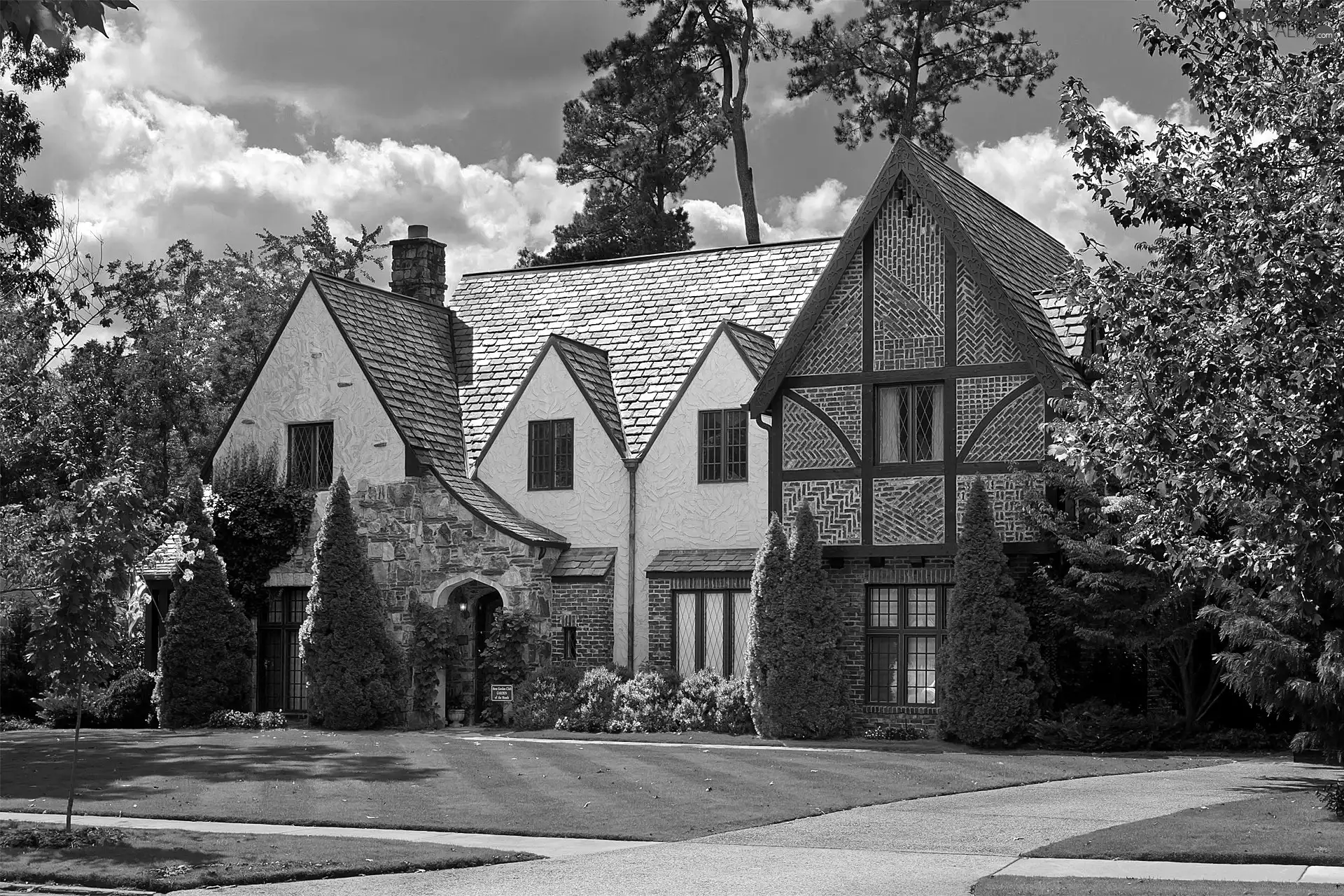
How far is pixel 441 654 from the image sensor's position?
28.6 metres

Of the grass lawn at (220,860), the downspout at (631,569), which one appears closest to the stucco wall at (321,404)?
the downspout at (631,569)

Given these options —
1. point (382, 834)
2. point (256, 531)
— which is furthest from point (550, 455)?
point (382, 834)

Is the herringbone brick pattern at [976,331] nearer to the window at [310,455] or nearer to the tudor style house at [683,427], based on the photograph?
the tudor style house at [683,427]

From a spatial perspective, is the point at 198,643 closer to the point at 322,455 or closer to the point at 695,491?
the point at 322,455

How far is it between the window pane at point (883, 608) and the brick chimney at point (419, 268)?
1398 cm

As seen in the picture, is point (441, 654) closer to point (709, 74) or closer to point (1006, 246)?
point (1006, 246)

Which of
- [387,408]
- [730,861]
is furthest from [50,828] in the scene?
[387,408]

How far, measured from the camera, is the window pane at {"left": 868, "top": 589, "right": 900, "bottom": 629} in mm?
26547

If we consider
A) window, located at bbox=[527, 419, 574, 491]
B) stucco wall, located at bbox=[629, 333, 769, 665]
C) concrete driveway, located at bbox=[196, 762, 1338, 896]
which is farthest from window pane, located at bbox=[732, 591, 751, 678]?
concrete driveway, located at bbox=[196, 762, 1338, 896]

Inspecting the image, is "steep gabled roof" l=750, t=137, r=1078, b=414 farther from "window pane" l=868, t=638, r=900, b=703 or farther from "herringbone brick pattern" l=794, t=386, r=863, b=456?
"window pane" l=868, t=638, r=900, b=703

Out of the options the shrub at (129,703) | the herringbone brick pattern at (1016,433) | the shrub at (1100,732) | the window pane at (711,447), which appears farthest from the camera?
the shrub at (129,703)

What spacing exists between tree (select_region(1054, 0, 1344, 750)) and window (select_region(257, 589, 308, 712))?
62.4 ft

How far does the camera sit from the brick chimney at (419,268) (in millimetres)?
36000

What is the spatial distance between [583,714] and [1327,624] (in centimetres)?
1318
